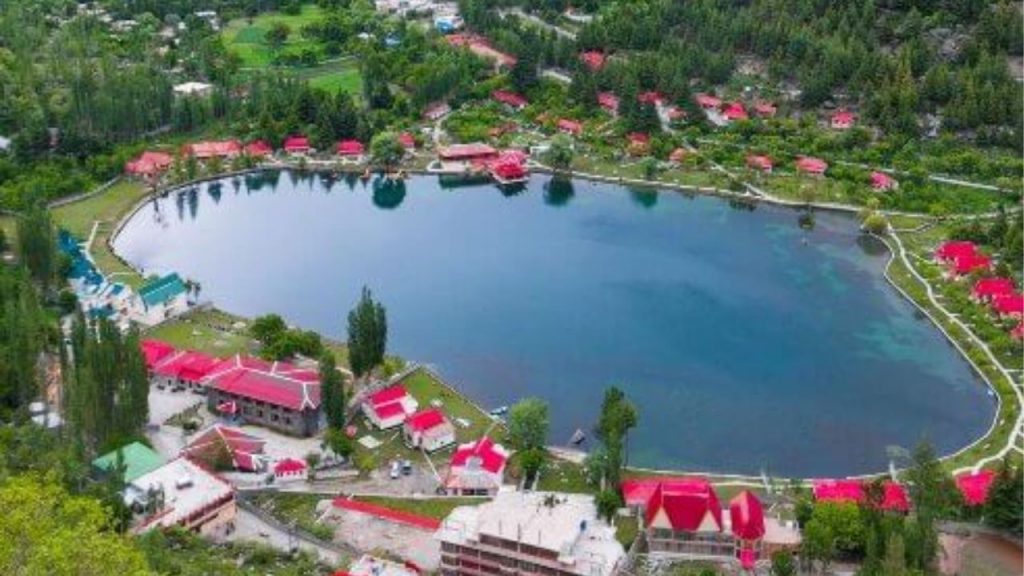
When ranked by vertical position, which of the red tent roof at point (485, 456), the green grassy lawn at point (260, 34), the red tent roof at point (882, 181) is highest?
the red tent roof at point (882, 181)

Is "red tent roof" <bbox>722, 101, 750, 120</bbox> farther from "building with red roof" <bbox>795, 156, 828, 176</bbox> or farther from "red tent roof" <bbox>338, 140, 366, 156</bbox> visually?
"red tent roof" <bbox>338, 140, 366, 156</bbox>

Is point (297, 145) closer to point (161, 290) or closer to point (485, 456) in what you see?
point (161, 290)

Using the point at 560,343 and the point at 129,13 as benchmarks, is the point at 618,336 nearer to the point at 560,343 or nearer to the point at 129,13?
the point at 560,343

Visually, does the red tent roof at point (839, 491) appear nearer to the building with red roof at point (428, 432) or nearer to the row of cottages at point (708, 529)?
the row of cottages at point (708, 529)

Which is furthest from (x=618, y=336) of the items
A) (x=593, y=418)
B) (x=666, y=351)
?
(x=593, y=418)

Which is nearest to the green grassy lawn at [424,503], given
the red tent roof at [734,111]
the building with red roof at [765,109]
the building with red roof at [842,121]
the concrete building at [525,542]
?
the concrete building at [525,542]

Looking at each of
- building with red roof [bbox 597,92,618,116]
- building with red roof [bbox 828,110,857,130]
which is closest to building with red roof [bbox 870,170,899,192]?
building with red roof [bbox 828,110,857,130]
